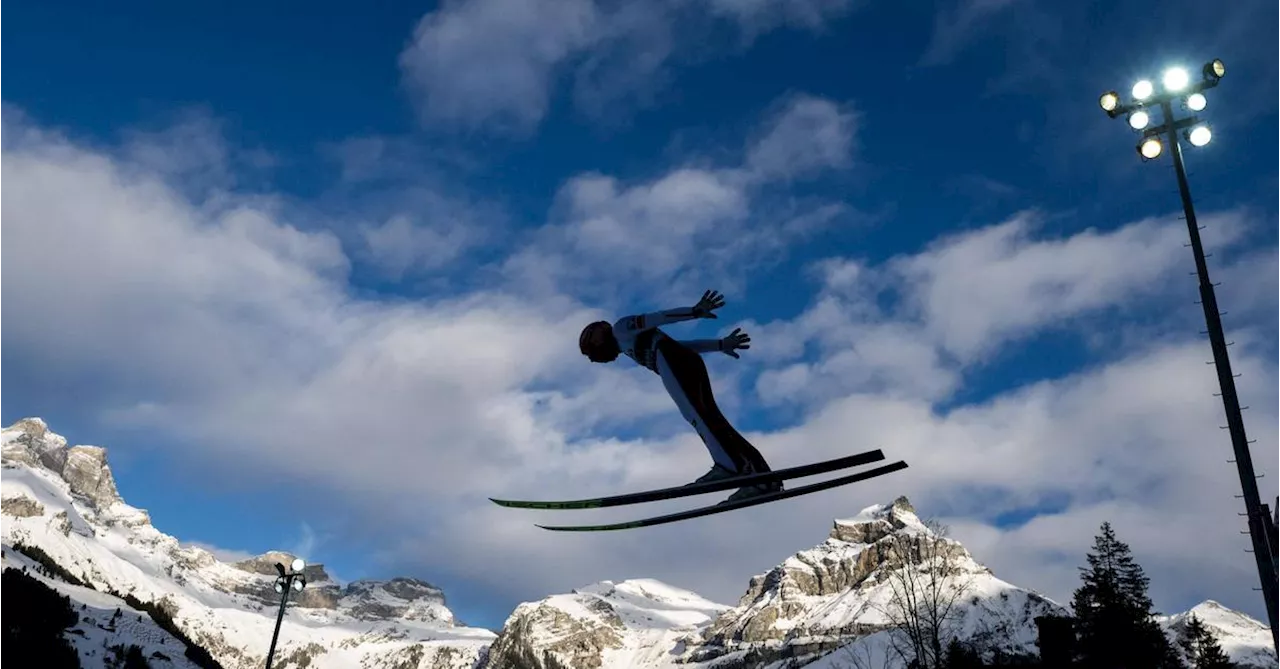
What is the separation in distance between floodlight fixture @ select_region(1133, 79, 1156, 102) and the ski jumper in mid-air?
6.15 m

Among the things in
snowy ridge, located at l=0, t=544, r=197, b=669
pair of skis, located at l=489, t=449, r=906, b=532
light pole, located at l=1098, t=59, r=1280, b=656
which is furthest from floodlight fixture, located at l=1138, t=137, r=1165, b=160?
snowy ridge, located at l=0, t=544, r=197, b=669

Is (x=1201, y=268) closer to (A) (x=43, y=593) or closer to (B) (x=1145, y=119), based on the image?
(B) (x=1145, y=119)

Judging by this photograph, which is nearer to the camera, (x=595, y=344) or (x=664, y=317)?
(x=664, y=317)

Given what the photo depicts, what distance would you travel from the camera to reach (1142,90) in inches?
428

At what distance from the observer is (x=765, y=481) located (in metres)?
9.48

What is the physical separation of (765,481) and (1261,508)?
199 inches

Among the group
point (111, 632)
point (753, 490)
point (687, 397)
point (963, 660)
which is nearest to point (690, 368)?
point (687, 397)

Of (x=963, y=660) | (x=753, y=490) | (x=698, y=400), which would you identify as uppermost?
(x=963, y=660)

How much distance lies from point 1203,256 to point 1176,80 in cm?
247

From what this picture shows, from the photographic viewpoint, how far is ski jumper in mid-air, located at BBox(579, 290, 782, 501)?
955cm

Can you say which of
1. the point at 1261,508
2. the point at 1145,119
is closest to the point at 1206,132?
the point at 1145,119

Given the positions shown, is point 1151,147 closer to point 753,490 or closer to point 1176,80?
point 1176,80

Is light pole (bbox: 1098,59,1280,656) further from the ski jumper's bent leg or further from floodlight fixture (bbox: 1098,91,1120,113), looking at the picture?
the ski jumper's bent leg

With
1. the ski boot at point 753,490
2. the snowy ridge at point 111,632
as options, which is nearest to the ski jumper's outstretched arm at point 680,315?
the ski boot at point 753,490
